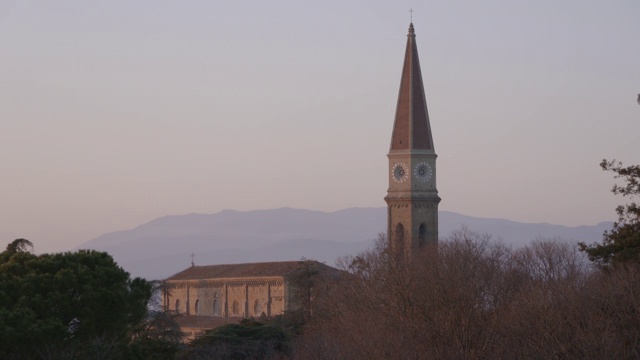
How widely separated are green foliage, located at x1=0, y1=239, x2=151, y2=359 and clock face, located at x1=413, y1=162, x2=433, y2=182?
155ft

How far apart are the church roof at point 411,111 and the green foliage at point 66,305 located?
4632 cm

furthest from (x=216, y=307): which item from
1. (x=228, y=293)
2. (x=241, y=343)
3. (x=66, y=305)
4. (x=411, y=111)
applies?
(x=66, y=305)

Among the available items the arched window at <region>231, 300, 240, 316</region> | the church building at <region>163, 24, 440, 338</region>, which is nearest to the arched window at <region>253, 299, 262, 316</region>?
the church building at <region>163, 24, 440, 338</region>

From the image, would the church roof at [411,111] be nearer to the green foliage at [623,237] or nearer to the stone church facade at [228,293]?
the stone church facade at [228,293]

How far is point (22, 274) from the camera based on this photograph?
40.1 m

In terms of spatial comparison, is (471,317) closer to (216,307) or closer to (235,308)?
(235,308)

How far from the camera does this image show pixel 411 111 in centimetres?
8688

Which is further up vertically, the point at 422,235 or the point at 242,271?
the point at 422,235

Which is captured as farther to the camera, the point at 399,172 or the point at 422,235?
the point at 399,172

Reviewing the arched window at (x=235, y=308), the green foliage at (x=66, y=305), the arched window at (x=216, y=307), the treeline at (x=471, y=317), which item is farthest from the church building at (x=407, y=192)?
the green foliage at (x=66, y=305)

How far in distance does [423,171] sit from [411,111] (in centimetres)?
388

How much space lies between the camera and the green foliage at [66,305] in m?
37.7

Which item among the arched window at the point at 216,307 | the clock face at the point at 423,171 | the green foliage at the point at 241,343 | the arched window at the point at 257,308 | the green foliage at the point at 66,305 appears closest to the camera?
the green foliage at the point at 66,305

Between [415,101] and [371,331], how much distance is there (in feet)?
145
